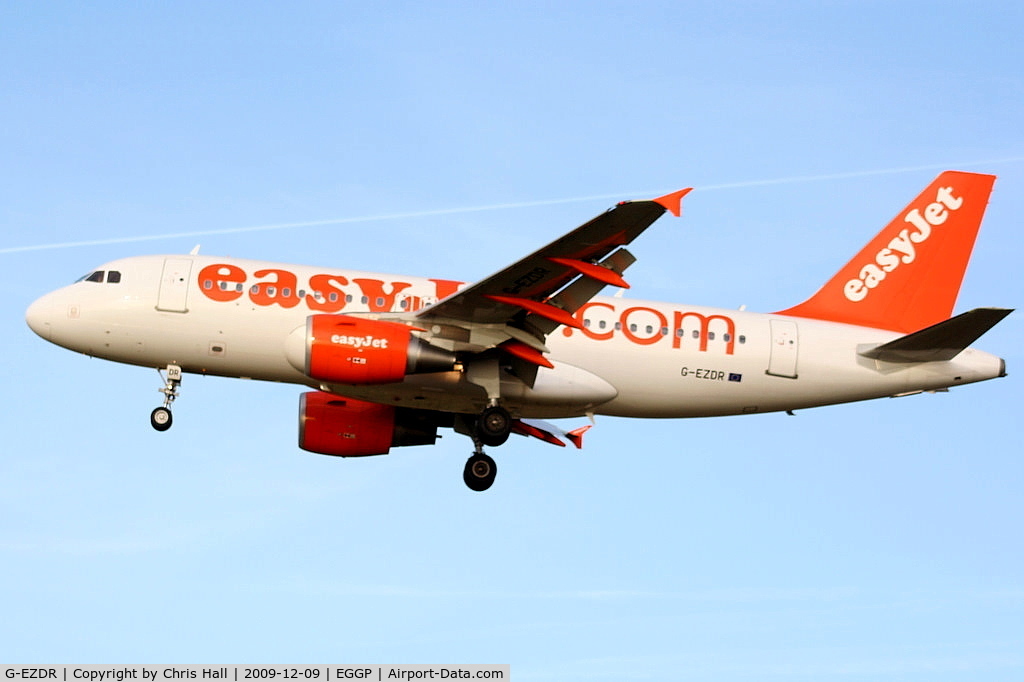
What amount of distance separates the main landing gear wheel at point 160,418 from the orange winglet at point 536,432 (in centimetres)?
905

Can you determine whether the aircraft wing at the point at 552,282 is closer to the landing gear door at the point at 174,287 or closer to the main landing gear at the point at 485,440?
the main landing gear at the point at 485,440

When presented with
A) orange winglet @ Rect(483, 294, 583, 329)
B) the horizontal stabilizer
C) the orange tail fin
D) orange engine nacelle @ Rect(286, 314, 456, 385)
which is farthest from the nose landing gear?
the horizontal stabilizer

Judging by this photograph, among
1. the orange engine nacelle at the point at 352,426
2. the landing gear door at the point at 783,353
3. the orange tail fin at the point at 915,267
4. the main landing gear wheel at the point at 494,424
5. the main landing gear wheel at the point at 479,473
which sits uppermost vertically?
the orange tail fin at the point at 915,267

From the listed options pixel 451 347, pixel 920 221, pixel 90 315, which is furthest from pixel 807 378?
pixel 90 315

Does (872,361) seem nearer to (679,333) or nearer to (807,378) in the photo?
(807,378)

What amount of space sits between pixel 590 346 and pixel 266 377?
7.59 metres

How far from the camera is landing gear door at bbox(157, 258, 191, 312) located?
33.1m

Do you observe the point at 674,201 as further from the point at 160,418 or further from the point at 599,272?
the point at 160,418

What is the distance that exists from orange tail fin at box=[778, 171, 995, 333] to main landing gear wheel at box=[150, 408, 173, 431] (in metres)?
15.6

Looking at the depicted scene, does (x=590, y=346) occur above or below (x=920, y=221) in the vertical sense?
below

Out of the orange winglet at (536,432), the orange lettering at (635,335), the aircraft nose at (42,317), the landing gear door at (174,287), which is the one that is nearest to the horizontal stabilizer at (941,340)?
the orange lettering at (635,335)

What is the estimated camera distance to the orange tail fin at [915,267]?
3669cm

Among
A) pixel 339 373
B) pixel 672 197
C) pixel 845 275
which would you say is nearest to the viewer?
pixel 672 197

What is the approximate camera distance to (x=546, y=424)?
127 ft
